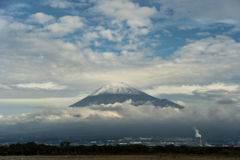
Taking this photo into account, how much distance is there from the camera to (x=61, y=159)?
144 feet

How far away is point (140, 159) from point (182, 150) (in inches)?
567

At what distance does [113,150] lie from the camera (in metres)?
55.6

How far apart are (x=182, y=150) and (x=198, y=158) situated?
27.6ft

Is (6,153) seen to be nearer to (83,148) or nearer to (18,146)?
(18,146)

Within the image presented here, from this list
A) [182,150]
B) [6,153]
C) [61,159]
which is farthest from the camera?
[182,150]

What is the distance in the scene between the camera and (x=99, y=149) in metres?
55.9

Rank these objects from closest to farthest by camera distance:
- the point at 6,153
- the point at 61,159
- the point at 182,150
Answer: the point at 61,159 → the point at 6,153 → the point at 182,150

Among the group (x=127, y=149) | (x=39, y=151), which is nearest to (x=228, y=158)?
(x=127, y=149)

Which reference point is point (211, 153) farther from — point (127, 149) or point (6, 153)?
point (6, 153)

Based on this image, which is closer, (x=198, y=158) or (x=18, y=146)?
(x=198, y=158)

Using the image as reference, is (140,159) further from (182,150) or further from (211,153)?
(211,153)

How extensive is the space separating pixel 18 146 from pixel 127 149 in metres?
22.6

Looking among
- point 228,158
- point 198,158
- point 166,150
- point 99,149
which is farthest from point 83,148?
point 228,158

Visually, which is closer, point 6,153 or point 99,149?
point 6,153
